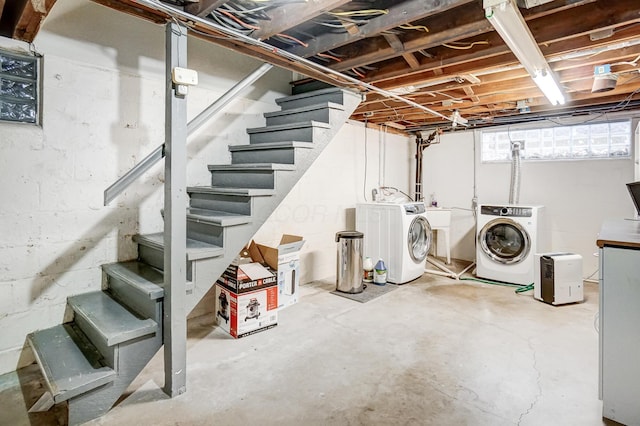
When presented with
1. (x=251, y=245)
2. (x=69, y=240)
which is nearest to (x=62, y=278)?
(x=69, y=240)

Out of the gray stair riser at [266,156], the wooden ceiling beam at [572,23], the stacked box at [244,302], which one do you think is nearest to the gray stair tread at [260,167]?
the gray stair riser at [266,156]

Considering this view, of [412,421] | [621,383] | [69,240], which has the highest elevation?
[69,240]

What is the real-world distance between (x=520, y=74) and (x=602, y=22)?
3.52 ft

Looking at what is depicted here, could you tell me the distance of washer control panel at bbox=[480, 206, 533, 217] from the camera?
413 cm

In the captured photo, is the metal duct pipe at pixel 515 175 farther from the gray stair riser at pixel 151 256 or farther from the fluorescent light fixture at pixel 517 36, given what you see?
the gray stair riser at pixel 151 256

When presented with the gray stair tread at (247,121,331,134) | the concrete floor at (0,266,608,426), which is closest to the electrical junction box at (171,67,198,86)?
the gray stair tread at (247,121,331,134)

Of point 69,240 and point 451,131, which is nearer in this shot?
point 69,240

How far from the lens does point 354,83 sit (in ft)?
10.2

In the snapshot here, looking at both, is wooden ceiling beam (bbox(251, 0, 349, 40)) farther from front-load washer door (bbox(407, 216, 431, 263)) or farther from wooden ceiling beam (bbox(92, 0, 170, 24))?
front-load washer door (bbox(407, 216, 431, 263))

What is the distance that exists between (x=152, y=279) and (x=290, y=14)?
190 centimetres

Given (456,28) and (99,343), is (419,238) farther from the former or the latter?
(99,343)

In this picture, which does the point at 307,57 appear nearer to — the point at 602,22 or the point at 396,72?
the point at 396,72

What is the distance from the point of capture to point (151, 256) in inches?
97.0

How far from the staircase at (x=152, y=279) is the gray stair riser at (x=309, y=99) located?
0.04ft
